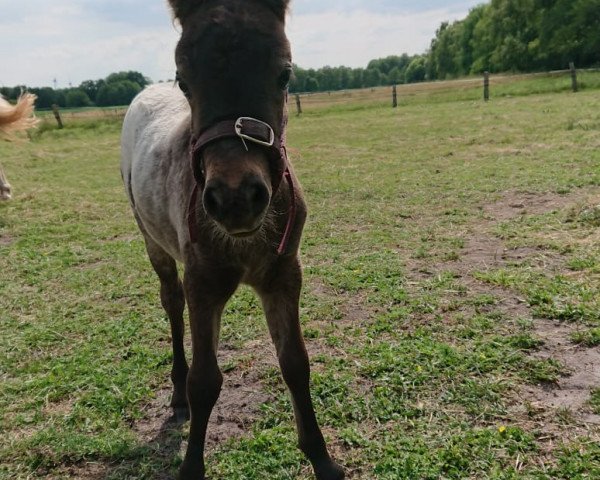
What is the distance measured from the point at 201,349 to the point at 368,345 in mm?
1457

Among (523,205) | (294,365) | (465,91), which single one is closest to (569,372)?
(294,365)

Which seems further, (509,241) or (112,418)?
(509,241)

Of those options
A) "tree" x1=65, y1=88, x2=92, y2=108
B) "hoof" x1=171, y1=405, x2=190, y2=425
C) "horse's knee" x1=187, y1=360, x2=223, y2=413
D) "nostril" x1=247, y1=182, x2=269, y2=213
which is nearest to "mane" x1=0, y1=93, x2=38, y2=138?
"hoof" x1=171, y1=405, x2=190, y2=425

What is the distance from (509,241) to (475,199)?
1.76m

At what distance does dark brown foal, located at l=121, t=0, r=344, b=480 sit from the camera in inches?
66.1

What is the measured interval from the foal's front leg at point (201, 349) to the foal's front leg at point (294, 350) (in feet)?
0.75

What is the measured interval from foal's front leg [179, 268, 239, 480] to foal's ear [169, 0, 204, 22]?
1.07 metres

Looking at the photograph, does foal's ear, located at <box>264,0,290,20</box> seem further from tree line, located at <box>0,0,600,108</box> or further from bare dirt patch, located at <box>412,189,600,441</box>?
tree line, located at <box>0,0,600,108</box>

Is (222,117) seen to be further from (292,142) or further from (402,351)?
(292,142)

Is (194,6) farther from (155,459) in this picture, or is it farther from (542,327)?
(542,327)

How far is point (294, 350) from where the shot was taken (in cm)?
239

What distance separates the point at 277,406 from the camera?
286cm

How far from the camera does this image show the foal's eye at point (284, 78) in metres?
1.89

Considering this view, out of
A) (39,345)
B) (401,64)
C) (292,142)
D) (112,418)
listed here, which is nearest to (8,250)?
(39,345)
